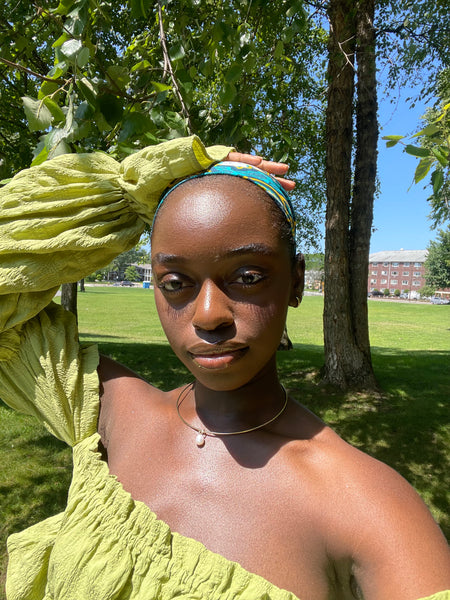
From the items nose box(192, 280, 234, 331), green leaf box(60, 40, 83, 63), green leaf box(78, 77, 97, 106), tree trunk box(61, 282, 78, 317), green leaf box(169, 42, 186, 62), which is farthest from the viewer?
tree trunk box(61, 282, 78, 317)

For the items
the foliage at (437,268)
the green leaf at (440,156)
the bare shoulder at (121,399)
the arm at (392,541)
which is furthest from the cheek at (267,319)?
the foliage at (437,268)

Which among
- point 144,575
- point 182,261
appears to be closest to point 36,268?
point 182,261

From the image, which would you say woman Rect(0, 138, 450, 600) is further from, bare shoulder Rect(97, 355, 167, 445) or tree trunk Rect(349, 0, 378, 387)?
tree trunk Rect(349, 0, 378, 387)

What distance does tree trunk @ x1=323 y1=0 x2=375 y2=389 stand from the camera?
5.98 m

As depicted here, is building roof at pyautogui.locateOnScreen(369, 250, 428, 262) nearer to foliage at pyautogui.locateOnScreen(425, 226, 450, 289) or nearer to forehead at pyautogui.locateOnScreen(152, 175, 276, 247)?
foliage at pyautogui.locateOnScreen(425, 226, 450, 289)

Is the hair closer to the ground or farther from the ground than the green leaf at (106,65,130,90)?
closer to the ground

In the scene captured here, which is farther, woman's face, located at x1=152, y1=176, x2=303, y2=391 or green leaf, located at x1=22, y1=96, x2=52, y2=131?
green leaf, located at x1=22, y1=96, x2=52, y2=131

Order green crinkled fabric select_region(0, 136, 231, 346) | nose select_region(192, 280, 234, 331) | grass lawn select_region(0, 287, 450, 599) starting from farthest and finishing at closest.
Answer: grass lawn select_region(0, 287, 450, 599), green crinkled fabric select_region(0, 136, 231, 346), nose select_region(192, 280, 234, 331)

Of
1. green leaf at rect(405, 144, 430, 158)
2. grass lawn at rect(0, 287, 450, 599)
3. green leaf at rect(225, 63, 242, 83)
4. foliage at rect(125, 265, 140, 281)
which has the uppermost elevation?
green leaf at rect(225, 63, 242, 83)

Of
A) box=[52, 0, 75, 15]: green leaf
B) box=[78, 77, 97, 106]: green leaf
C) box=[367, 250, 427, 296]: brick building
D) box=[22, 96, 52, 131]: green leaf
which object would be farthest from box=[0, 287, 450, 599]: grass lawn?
box=[367, 250, 427, 296]: brick building

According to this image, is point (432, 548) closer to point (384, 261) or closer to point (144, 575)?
point (144, 575)

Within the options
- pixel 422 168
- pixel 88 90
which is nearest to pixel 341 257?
pixel 422 168

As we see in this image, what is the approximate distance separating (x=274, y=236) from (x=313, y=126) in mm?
9422

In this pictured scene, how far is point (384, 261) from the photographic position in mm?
101375
